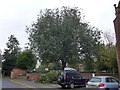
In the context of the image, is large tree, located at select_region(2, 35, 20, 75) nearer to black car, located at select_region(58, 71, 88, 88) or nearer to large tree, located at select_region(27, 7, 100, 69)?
large tree, located at select_region(27, 7, 100, 69)

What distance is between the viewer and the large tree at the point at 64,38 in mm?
32312

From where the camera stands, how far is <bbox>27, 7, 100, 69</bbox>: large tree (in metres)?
32.3

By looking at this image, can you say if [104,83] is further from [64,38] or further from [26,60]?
[26,60]

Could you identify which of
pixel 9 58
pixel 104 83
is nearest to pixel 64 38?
pixel 104 83

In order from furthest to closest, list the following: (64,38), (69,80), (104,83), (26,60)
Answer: (26,60), (64,38), (69,80), (104,83)

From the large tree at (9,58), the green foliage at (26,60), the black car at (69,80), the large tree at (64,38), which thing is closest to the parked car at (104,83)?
the black car at (69,80)

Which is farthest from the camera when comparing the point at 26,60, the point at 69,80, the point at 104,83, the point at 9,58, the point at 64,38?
the point at 9,58

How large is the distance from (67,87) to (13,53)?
39.2m

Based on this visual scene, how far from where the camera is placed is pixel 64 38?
3238cm

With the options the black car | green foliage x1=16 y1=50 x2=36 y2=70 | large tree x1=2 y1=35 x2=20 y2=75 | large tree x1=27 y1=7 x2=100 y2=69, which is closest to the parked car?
the black car

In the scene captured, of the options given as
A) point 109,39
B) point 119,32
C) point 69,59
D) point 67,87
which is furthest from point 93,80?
point 109,39

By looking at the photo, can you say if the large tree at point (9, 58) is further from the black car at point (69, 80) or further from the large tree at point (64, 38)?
the black car at point (69, 80)

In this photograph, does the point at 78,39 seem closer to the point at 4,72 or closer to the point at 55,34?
the point at 55,34

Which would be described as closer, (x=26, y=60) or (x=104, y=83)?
(x=104, y=83)
